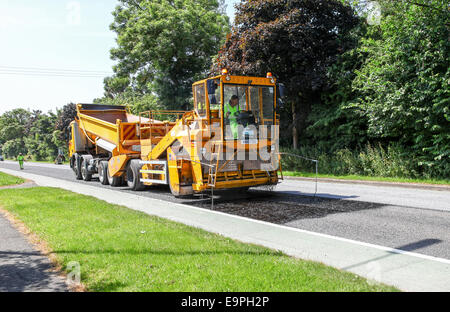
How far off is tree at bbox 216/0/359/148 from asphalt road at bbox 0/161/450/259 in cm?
740

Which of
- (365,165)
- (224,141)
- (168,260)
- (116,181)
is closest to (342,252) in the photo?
(168,260)

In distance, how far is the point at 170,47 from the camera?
2823 centimetres

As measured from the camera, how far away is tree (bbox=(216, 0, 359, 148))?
18.0 m

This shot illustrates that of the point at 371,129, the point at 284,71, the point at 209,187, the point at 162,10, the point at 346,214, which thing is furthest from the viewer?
the point at 162,10

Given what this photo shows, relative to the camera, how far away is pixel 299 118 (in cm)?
2039

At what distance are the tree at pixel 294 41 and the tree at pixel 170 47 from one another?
9839mm

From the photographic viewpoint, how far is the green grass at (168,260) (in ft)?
13.5

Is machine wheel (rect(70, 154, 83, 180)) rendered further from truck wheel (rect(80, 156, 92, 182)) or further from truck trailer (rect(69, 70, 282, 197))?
truck trailer (rect(69, 70, 282, 197))

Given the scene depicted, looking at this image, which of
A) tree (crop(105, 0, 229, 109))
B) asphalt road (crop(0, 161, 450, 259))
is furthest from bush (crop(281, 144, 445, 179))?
tree (crop(105, 0, 229, 109))
